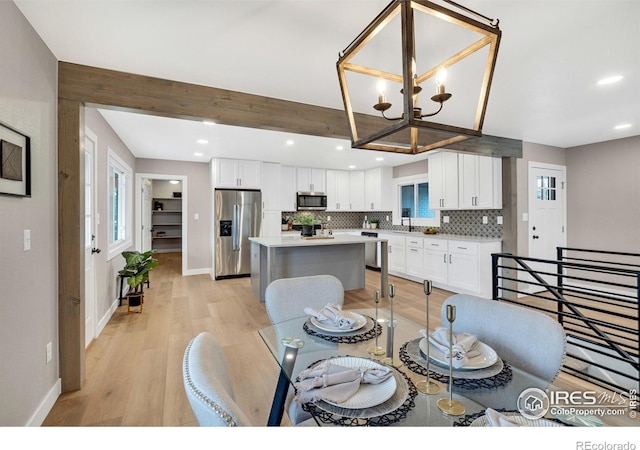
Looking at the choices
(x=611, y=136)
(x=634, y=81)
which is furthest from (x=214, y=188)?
(x=611, y=136)

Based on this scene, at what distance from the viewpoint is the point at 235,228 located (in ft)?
19.4

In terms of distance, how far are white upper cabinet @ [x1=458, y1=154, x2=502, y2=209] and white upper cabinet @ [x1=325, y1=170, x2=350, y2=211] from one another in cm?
287

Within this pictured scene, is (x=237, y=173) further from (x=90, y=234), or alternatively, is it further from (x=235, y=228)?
(x=90, y=234)

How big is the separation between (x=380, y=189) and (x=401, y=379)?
20.4 ft

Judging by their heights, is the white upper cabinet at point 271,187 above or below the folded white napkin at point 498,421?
above

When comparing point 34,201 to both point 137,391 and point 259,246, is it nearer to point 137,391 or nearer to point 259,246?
point 137,391

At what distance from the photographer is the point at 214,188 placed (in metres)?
5.79

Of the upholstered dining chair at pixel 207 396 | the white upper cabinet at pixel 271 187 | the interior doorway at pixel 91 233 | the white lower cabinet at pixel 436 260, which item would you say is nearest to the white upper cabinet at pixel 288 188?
the white upper cabinet at pixel 271 187

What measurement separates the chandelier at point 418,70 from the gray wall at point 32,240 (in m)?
1.73

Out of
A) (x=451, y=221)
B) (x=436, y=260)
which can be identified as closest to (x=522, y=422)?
(x=436, y=260)

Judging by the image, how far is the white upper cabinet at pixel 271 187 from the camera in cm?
631

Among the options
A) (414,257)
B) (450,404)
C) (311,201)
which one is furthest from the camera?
(311,201)

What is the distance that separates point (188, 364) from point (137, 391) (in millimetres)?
1887

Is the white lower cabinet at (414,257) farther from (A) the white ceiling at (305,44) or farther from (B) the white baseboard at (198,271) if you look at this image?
(B) the white baseboard at (198,271)
